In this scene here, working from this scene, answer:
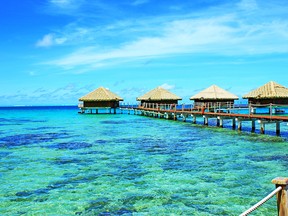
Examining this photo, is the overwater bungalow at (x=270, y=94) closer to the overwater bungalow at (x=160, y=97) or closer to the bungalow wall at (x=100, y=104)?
the overwater bungalow at (x=160, y=97)

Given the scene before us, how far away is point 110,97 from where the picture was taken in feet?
169

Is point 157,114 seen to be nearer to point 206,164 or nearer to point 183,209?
point 206,164

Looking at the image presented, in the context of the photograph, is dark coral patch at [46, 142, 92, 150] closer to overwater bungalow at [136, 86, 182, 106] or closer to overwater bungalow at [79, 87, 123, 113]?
overwater bungalow at [136, 86, 182, 106]

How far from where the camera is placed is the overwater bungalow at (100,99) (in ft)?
168

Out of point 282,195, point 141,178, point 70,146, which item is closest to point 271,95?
point 70,146

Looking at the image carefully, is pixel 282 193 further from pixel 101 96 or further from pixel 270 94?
pixel 101 96

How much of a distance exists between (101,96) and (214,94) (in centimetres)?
1755

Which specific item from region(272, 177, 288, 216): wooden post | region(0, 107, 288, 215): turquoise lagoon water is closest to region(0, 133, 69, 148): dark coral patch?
region(0, 107, 288, 215): turquoise lagoon water

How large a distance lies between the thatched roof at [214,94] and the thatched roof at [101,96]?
44.0 ft

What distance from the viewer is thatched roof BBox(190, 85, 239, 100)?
4249 centimetres

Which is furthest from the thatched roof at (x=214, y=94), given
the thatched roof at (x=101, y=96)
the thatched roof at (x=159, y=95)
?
the thatched roof at (x=101, y=96)

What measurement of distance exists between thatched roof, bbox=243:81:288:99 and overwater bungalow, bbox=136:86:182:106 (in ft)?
32.0

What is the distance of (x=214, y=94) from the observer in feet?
140

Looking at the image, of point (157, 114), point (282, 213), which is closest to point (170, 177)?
point (282, 213)
